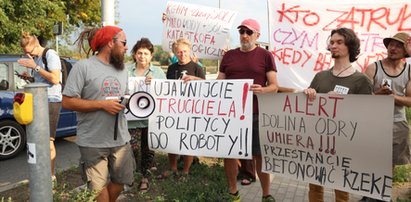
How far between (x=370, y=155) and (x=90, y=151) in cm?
228

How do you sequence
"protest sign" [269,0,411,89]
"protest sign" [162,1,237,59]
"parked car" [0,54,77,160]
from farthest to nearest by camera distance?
"parked car" [0,54,77,160] → "protest sign" [162,1,237,59] → "protest sign" [269,0,411,89]

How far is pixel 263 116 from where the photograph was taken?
3607mm

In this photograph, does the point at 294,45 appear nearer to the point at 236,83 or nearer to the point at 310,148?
the point at 236,83

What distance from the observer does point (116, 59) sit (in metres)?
3.07

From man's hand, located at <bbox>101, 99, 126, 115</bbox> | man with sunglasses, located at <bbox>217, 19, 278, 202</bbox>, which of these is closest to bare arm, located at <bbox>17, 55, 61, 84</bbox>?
man's hand, located at <bbox>101, 99, 126, 115</bbox>

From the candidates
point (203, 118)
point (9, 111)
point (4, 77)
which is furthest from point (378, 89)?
point (4, 77)

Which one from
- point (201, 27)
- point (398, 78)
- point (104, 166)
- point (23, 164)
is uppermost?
point (201, 27)

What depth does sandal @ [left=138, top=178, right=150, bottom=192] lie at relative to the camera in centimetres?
442

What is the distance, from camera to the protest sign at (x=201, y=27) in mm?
5543

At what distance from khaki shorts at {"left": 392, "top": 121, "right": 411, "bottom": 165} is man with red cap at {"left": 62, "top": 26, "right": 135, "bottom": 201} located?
Result: 8.31 feet

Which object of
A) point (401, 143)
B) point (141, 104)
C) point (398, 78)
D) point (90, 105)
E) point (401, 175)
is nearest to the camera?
point (90, 105)

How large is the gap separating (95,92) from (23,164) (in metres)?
3.74

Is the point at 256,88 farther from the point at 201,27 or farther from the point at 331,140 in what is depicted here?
the point at 201,27

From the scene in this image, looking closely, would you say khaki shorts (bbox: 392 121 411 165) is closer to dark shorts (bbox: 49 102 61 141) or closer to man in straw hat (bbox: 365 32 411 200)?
man in straw hat (bbox: 365 32 411 200)
